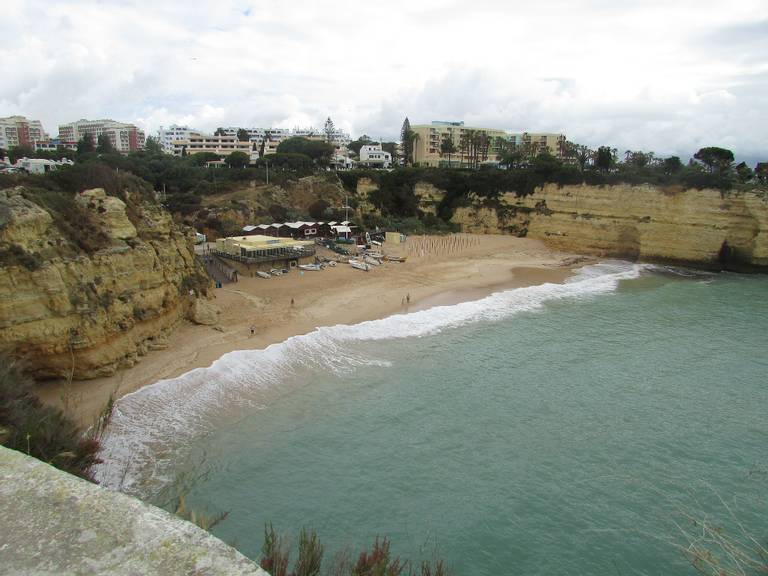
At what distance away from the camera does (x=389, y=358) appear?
22.5 m

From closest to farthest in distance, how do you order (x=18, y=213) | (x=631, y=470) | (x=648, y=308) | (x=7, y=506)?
(x=7, y=506) → (x=631, y=470) → (x=18, y=213) → (x=648, y=308)

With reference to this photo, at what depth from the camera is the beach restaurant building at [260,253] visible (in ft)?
112

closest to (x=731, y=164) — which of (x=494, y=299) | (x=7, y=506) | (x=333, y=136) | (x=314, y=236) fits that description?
(x=494, y=299)

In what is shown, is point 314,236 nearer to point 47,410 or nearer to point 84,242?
point 84,242

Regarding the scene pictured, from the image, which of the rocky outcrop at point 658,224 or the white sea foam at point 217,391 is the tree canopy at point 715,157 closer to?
the rocky outcrop at point 658,224

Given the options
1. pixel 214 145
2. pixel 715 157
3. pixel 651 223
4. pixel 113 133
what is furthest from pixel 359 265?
pixel 113 133

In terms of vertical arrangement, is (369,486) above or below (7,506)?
below

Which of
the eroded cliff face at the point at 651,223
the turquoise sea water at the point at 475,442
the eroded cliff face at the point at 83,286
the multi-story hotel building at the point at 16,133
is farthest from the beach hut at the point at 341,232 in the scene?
the multi-story hotel building at the point at 16,133

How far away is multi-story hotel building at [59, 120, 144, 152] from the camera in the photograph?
11744 cm

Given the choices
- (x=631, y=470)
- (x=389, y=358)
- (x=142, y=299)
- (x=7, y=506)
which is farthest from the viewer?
(x=389, y=358)

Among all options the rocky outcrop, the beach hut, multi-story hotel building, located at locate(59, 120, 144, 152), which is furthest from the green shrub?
multi-story hotel building, located at locate(59, 120, 144, 152)

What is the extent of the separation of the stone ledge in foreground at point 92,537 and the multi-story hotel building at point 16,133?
13704 cm

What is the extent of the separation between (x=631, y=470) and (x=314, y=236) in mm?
35535

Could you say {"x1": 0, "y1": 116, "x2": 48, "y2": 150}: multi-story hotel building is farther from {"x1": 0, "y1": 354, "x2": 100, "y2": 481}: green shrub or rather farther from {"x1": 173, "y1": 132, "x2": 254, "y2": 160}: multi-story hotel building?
{"x1": 0, "y1": 354, "x2": 100, "y2": 481}: green shrub
